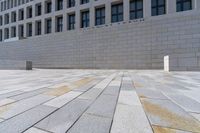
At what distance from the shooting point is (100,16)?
25281mm

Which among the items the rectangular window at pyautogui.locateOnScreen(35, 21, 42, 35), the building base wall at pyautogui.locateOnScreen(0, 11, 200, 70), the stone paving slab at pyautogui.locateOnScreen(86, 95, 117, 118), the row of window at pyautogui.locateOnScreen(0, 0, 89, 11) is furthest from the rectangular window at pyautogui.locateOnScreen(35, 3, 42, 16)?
the stone paving slab at pyautogui.locateOnScreen(86, 95, 117, 118)

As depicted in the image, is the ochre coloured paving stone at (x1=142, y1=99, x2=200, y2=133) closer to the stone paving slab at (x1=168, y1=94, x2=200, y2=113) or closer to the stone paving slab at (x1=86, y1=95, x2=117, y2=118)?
the stone paving slab at (x1=168, y1=94, x2=200, y2=113)

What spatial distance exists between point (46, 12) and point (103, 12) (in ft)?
46.4

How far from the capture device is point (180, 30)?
16781 millimetres

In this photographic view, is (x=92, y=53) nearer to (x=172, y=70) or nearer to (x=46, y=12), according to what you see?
(x=172, y=70)

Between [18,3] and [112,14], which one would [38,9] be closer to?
[18,3]

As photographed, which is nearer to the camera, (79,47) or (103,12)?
(79,47)

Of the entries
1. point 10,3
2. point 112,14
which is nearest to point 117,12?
point 112,14

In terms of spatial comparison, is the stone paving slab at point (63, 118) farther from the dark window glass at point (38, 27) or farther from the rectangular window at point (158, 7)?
the dark window glass at point (38, 27)

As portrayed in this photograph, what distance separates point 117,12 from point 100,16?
327 centimetres

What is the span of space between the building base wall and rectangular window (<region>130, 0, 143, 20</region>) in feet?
11.7

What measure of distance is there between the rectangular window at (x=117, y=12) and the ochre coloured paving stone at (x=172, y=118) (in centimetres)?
2303

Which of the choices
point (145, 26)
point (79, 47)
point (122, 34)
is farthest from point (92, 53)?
point (145, 26)

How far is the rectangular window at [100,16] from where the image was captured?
25170mm
